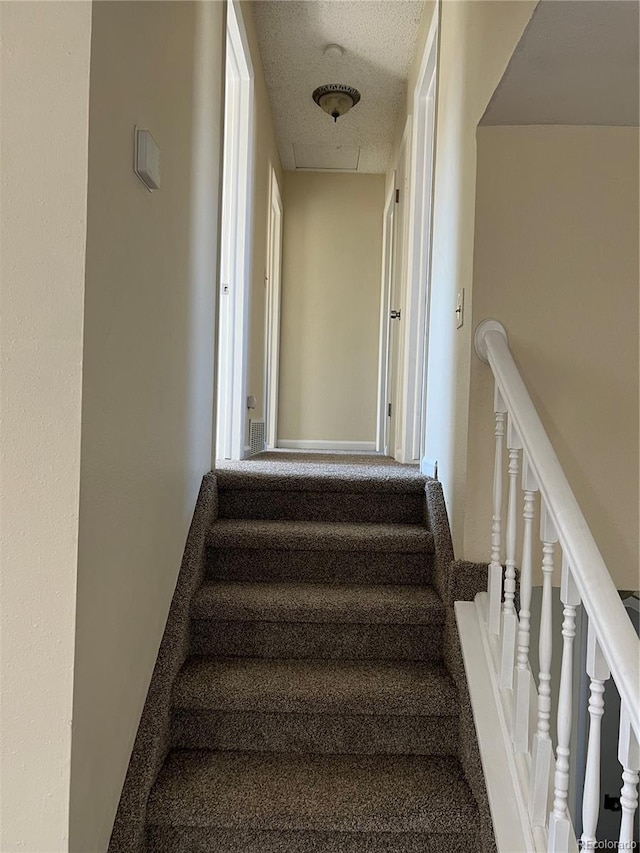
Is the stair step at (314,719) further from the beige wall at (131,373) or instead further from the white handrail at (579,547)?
the white handrail at (579,547)

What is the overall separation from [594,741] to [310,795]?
2.38 ft

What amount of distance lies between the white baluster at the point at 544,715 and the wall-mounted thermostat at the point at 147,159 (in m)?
1.14

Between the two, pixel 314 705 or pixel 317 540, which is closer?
pixel 314 705

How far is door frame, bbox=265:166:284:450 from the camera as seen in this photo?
4.82 metres

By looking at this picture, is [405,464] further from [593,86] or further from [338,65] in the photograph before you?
[338,65]

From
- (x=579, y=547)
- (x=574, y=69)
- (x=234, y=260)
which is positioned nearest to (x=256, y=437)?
(x=234, y=260)

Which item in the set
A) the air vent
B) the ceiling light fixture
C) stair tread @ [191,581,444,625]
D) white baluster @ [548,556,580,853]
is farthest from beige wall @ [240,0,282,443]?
white baluster @ [548,556,580,853]

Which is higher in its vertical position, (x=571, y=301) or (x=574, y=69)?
(x=574, y=69)

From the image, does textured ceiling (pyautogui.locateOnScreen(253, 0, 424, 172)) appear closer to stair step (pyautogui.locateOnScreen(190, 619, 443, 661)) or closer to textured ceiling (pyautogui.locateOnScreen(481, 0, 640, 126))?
textured ceiling (pyautogui.locateOnScreen(481, 0, 640, 126))

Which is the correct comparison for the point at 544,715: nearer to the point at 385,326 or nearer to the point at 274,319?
the point at 385,326

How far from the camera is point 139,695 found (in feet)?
5.12

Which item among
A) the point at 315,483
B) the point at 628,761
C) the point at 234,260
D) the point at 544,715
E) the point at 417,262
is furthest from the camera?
the point at 417,262

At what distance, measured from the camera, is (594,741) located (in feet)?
3.64

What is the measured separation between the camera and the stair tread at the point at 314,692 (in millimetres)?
1722
